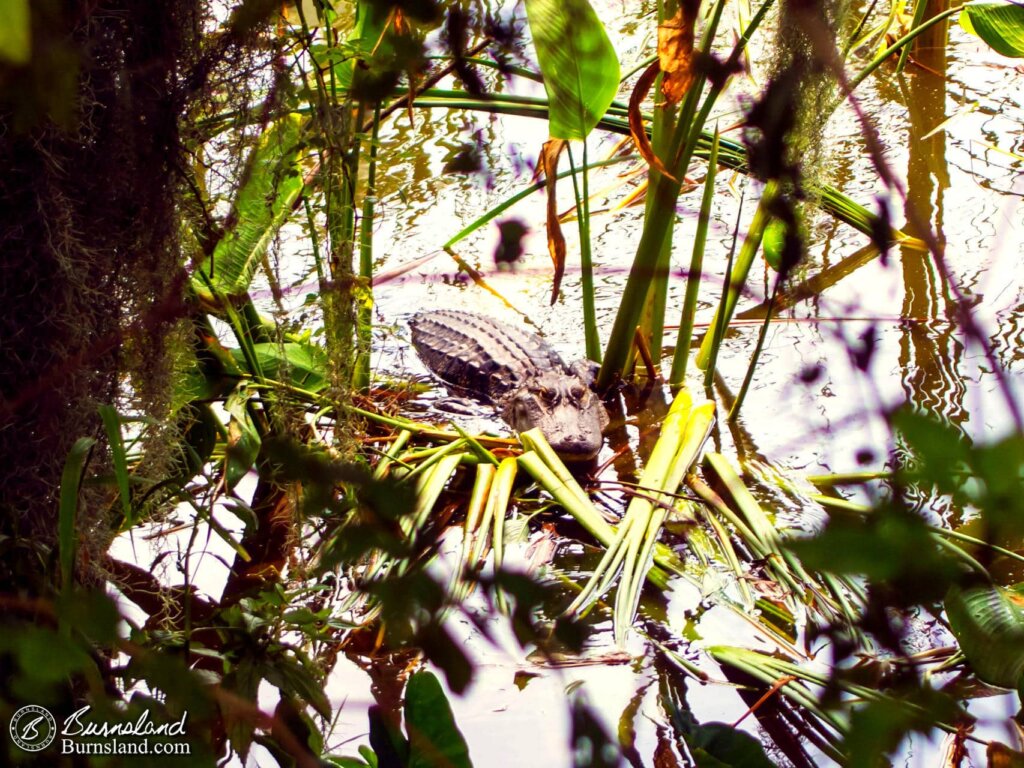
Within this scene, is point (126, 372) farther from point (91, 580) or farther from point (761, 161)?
point (761, 161)

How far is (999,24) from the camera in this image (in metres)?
2.73

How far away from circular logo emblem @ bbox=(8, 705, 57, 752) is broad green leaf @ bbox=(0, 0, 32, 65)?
81 cm

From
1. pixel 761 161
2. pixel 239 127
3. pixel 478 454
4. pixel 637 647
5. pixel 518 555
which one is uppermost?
pixel 239 127

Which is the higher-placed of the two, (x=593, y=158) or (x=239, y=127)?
(x=593, y=158)

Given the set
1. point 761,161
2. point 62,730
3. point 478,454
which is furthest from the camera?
point 478,454

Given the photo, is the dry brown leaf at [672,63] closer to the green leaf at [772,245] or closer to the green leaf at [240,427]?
the green leaf at [772,245]

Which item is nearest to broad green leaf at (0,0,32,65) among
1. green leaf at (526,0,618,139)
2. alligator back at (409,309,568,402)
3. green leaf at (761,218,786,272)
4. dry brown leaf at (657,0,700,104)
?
green leaf at (526,0,618,139)

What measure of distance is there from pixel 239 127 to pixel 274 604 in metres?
0.78

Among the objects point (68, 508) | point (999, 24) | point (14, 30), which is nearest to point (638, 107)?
point (999, 24)

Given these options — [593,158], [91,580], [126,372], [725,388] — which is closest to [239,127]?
[126,372]

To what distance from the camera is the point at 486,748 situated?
1738 mm

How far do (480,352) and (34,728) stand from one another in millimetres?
2568

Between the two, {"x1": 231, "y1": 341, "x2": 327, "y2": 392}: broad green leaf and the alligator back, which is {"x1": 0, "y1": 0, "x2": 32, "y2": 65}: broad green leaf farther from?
the alligator back

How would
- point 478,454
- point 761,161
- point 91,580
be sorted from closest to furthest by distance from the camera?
1. point 761,161
2. point 91,580
3. point 478,454
